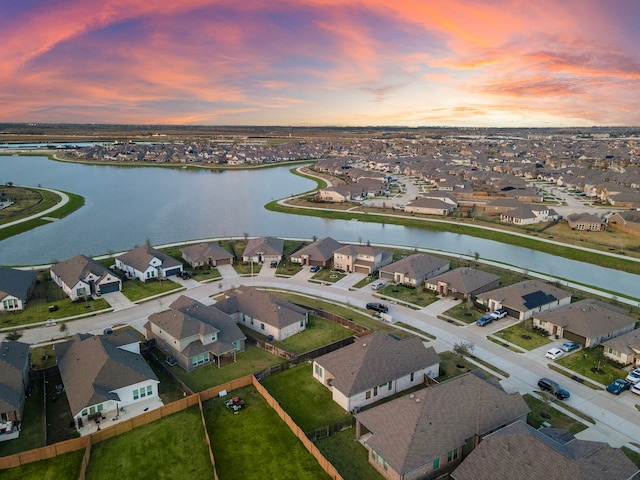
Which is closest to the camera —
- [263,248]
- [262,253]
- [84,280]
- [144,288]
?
[84,280]

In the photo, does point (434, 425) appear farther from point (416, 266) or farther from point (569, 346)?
point (416, 266)

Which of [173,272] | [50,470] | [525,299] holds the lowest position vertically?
[50,470]

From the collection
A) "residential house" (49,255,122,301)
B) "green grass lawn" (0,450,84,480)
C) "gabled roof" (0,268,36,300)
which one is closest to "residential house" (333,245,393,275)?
"residential house" (49,255,122,301)

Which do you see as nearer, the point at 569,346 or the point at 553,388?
the point at 553,388

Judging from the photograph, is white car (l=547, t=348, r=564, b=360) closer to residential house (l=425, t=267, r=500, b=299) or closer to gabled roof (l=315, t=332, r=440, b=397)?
gabled roof (l=315, t=332, r=440, b=397)

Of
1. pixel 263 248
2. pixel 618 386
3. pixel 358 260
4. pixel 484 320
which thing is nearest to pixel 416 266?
pixel 358 260

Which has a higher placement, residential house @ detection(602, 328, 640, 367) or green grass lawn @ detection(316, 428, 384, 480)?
residential house @ detection(602, 328, 640, 367)

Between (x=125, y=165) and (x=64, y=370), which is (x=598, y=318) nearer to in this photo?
(x=64, y=370)
